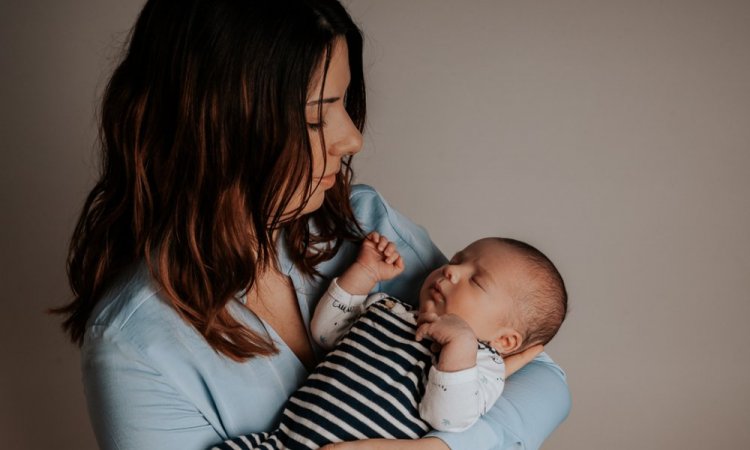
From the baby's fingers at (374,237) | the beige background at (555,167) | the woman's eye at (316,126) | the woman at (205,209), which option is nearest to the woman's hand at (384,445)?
the woman at (205,209)

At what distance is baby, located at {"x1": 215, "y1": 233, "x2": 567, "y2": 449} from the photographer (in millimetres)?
1308

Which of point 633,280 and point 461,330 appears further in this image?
point 633,280

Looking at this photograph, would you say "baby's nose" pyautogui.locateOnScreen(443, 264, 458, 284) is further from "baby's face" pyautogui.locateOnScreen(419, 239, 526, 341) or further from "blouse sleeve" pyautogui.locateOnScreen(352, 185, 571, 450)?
"blouse sleeve" pyautogui.locateOnScreen(352, 185, 571, 450)

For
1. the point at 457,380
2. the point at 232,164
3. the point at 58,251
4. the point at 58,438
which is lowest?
the point at 58,438

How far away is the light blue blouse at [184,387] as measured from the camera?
48.5 inches

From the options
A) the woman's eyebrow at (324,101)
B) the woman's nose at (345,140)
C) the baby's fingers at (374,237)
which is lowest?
the baby's fingers at (374,237)

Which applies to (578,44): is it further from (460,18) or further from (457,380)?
(457,380)

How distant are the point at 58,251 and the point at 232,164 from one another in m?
1.30

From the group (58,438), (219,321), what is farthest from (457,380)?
(58,438)

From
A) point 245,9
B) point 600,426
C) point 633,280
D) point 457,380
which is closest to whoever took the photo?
point 245,9

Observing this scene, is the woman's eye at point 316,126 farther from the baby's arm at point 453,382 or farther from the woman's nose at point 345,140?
the baby's arm at point 453,382

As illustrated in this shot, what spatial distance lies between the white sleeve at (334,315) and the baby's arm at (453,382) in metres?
0.19

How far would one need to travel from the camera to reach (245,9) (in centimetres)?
118

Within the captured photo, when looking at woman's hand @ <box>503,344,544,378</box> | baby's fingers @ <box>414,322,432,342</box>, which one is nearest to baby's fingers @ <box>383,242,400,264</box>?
baby's fingers @ <box>414,322,432,342</box>
